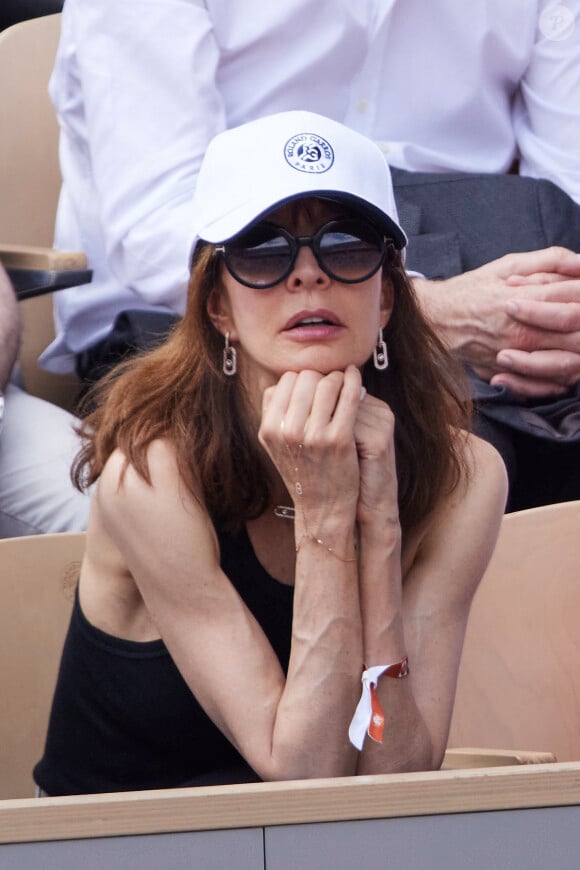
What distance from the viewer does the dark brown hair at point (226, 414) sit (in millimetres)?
1452

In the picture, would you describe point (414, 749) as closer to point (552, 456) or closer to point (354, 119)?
point (552, 456)

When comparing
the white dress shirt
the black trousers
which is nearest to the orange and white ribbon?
the black trousers

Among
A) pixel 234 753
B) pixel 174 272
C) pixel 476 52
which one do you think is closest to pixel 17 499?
pixel 174 272

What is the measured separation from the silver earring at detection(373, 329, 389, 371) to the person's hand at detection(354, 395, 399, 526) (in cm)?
7

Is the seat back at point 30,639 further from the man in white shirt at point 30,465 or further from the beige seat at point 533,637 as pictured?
the beige seat at point 533,637

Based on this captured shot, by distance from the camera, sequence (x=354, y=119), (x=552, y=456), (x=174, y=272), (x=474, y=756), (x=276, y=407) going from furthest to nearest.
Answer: (x=354, y=119) → (x=174, y=272) → (x=552, y=456) → (x=474, y=756) → (x=276, y=407)

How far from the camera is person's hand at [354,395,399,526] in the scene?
1.43 meters

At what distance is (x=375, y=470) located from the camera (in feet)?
4.71

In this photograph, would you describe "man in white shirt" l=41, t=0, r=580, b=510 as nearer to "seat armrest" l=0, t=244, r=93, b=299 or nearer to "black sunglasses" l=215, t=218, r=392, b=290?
"seat armrest" l=0, t=244, r=93, b=299

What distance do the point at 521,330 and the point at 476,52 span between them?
0.64m

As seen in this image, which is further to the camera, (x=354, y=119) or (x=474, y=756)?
(x=354, y=119)

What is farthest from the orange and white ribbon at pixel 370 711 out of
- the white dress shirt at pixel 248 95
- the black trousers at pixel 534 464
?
the white dress shirt at pixel 248 95

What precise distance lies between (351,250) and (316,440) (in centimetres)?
21

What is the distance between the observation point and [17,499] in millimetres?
2074
